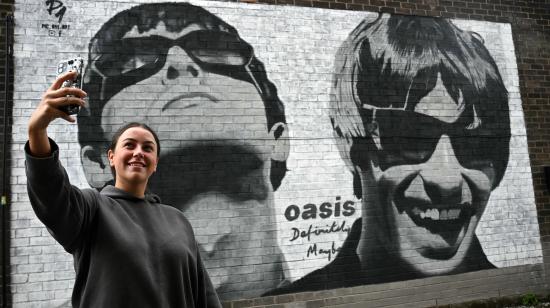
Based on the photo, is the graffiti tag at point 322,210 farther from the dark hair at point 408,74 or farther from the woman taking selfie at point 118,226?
the woman taking selfie at point 118,226

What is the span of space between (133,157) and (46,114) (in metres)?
0.41

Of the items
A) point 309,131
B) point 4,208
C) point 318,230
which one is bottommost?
point 318,230

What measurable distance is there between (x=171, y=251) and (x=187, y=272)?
12cm

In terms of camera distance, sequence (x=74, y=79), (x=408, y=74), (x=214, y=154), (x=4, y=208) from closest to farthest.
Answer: (x=74, y=79), (x=4, y=208), (x=214, y=154), (x=408, y=74)

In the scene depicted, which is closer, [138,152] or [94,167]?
[138,152]

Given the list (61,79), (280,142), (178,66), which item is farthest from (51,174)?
(280,142)

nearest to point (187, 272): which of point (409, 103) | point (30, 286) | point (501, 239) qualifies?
point (30, 286)

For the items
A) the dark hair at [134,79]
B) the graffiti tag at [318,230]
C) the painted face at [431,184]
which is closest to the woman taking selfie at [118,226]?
the dark hair at [134,79]

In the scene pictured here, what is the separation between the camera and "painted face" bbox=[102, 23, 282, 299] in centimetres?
514

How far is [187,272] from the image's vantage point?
5.61 feet

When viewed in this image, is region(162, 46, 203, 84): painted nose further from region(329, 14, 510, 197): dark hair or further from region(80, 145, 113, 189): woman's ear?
region(329, 14, 510, 197): dark hair

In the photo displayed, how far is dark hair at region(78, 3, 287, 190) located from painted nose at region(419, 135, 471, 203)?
6.80 feet

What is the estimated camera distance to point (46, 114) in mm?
1358

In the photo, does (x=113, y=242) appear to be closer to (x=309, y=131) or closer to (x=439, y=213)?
(x=309, y=131)
